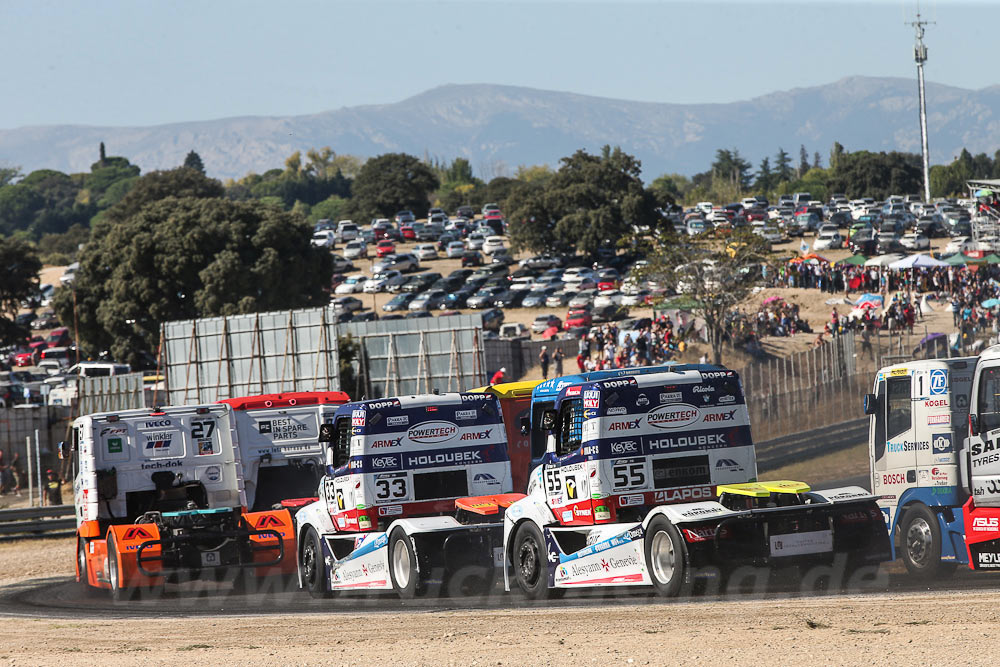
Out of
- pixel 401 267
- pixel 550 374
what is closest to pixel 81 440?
pixel 550 374

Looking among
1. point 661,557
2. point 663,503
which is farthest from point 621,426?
point 661,557

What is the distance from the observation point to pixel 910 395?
16.0 metres

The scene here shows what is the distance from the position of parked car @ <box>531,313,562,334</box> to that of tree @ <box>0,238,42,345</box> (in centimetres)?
3427

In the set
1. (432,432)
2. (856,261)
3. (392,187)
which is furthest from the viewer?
(392,187)

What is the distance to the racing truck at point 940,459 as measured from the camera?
45.5ft

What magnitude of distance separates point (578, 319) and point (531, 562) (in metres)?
55.6

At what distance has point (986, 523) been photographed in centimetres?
1395

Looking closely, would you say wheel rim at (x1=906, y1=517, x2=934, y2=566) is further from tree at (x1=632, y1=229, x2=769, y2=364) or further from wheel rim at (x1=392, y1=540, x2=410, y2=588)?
tree at (x1=632, y1=229, x2=769, y2=364)

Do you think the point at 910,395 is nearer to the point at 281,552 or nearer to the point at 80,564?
the point at 281,552

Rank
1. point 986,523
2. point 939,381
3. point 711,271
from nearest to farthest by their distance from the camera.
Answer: point 986,523 < point 939,381 < point 711,271

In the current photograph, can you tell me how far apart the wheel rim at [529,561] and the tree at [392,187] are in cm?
12205

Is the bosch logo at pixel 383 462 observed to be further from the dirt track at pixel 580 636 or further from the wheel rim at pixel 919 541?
the wheel rim at pixel 919 541

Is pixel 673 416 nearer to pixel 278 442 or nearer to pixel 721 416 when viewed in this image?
pixel 721 416

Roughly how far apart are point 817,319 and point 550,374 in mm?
15933
